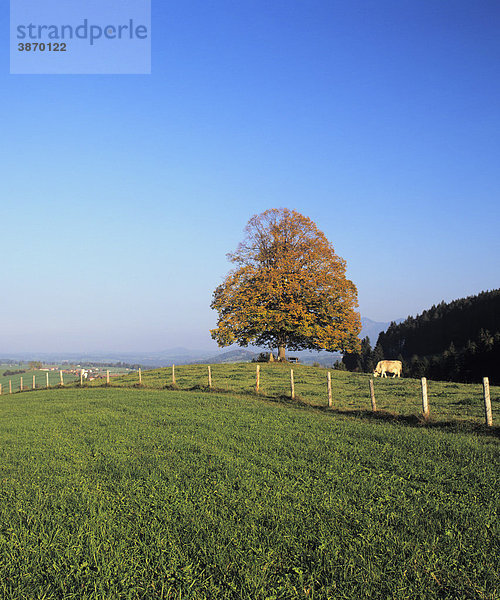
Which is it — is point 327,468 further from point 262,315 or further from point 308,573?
point 262,315

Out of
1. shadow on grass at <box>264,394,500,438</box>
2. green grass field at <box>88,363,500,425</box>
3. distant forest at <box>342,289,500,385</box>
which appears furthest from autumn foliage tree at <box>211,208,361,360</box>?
distant forest at <box>342,289,500,385</box>

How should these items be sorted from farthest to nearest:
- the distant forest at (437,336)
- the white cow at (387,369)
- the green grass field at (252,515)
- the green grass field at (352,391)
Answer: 1. the distant forest at (437,336)
2. the white cow at (387,369)
3. the green grass field at (352,391)
4. the green grass field at (252,515)

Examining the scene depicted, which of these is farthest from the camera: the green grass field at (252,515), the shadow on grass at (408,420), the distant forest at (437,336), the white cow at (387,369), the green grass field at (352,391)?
the distant forest at (437,336)

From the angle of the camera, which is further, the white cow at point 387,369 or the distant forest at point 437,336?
the distant forest at point 437,336

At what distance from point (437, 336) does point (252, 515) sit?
131m

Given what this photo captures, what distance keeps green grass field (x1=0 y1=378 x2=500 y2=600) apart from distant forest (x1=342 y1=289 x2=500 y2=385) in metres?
72.6

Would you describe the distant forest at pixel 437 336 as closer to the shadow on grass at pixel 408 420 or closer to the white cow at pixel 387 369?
the white cow at pixel 387 369

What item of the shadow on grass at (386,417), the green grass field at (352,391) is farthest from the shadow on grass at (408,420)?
the green grass field at (352,391)

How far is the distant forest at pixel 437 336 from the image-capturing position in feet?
287

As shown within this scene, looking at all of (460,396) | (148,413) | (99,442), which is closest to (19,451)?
(99,442)

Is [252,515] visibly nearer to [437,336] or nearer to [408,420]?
[408,420]

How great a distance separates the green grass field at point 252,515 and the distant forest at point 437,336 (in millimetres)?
72627

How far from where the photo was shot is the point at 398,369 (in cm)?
4388

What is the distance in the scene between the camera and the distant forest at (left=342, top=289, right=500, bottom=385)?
287 feet
